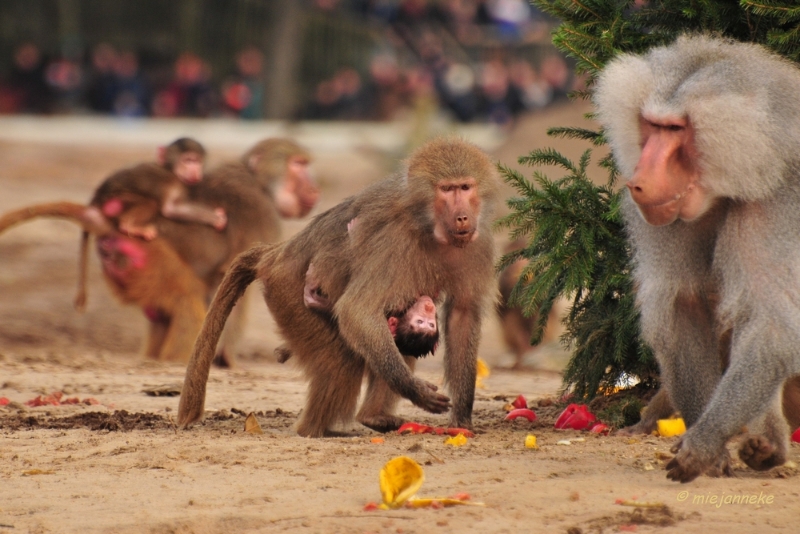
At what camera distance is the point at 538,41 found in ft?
72.6

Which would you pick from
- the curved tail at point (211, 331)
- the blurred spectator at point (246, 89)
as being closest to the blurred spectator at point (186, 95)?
the blurred spectator at point (246, 89)

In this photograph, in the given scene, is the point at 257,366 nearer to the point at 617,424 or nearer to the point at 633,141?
the point at 617,424

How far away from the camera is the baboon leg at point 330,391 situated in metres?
4.57

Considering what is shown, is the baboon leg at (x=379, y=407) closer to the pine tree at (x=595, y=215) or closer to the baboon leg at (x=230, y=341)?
the pine tree at (x=595, y=215)

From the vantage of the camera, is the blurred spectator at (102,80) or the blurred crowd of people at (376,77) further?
the blurred crowd of people at (376,77)

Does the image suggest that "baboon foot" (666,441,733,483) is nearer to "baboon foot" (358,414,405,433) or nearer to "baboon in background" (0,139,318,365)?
"baboon foot" (358,414,405,433)

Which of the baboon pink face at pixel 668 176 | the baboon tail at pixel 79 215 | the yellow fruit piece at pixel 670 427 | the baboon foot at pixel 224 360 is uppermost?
the baboon pink face at pixel 668 176

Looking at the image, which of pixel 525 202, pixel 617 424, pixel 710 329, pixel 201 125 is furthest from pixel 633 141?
pixel 201 125

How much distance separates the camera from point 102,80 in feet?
63.0

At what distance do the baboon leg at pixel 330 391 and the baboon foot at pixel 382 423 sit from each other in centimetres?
7

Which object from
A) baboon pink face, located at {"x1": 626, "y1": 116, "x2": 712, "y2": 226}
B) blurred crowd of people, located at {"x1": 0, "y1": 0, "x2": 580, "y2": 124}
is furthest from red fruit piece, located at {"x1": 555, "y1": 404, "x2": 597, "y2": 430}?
blurred crowd of people, located at {"x1": 0, "y1": 0, "x2": 580, "y2": 124}

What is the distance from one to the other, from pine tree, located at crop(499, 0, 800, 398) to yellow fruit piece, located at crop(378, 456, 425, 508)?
128 cm

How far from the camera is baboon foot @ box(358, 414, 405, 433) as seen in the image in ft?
15.2

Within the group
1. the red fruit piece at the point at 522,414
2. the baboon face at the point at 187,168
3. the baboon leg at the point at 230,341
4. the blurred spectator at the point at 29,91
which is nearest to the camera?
the red fruit piece at the point at 522,414
